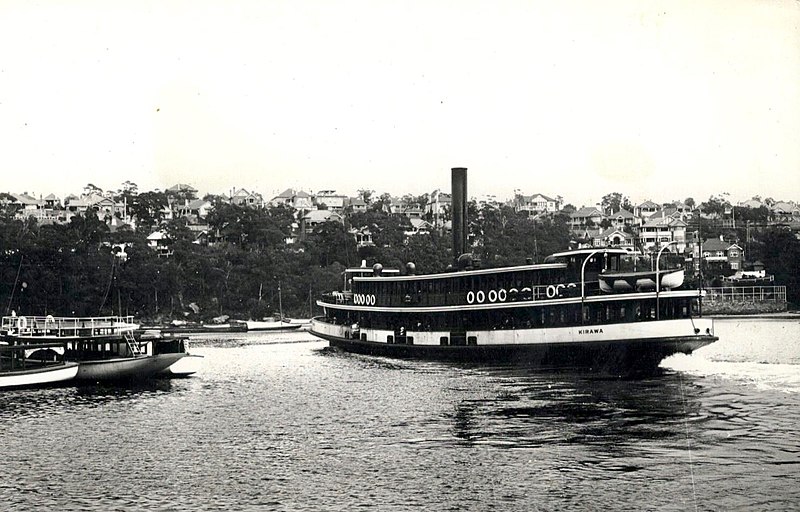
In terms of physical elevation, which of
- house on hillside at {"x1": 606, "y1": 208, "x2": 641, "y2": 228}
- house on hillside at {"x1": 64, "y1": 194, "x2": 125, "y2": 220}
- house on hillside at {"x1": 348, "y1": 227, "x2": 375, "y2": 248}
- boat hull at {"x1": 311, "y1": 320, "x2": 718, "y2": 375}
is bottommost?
boat hull at {"x1": 311, "y1": 320, "x2": 718, "y2": 375}

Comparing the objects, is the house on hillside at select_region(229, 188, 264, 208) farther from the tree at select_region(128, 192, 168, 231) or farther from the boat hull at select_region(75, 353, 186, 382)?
the boat hull at select_region(75, 353, 186, 382)

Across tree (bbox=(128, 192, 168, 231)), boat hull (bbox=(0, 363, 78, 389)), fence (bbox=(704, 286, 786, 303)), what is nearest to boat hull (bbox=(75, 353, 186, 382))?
boat hull (bbox=(0, 363, 78, 389))

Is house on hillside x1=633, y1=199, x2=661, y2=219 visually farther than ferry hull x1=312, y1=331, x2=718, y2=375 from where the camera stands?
Yes

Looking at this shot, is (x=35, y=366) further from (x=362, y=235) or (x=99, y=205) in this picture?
(x=99, y=205)

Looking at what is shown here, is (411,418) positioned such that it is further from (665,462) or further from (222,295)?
(222,295)

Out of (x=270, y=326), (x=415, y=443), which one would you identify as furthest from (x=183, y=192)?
(x=415, y=443)

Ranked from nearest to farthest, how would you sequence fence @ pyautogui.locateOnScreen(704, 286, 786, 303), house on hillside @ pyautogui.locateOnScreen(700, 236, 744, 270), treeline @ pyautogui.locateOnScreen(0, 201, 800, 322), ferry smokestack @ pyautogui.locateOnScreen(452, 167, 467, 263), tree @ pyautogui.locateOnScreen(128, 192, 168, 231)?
ferry smokestack @ pyautogui.locateOnScreen(452, 167, 467, 263) < treeline @ pyautogui.locateOnScreen(0, 201, 800, 322) < fence @ pyautogui.locateOnScreen(704, 286, 786, 303) < house on hillside @ pyautogui.locateOnScreen(700, 236, 744, 270) < tree @ pyautogui.locateOnScreen(128, 192, 168, 231)

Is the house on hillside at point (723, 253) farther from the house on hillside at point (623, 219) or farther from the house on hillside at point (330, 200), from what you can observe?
the house on hillside at point (330, 200)
